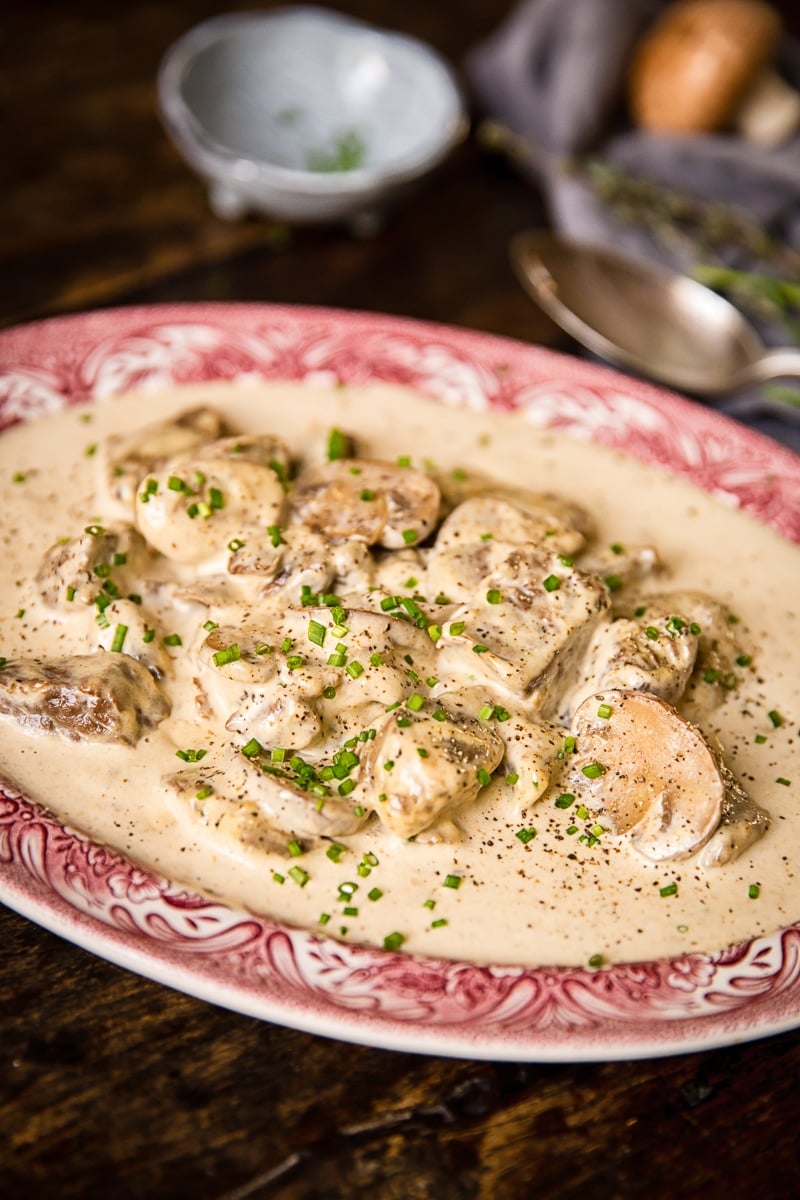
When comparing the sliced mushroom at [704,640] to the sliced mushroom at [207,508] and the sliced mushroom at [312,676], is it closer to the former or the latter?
the sliced mushroom at [312,676]

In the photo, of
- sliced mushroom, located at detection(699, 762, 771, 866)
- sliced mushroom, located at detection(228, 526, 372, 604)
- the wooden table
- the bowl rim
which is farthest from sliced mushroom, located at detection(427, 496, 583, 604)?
the bowl rim

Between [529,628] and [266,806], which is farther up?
[529,628]

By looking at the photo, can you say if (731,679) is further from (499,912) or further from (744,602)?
(499,912)

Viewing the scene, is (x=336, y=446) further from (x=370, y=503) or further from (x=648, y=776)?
(x=648, y=776)

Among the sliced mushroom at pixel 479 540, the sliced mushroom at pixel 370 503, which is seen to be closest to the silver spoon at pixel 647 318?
the sliced mushroom at pixel 479 540

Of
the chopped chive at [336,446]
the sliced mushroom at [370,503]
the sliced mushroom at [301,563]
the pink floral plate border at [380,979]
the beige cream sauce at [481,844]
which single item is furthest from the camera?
the chopped chive at [336,446]

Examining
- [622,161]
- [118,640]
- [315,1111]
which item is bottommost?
[315,1111]

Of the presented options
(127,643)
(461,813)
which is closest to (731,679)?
(461,813)

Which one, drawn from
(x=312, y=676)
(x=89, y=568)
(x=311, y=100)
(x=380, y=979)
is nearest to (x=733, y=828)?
(x=380, y=979)
